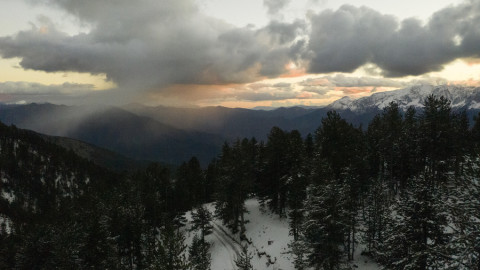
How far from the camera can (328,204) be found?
85.4 feet

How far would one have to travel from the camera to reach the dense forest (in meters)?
20.1

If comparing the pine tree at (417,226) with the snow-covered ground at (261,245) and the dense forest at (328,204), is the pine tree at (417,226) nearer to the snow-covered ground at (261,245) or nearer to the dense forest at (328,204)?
the dense forest at (328,204)

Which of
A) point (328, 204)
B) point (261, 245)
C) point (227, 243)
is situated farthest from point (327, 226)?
point (227, 243)

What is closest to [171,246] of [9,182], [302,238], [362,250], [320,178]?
[302,238]

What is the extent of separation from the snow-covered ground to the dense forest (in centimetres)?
167

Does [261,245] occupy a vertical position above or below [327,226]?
below

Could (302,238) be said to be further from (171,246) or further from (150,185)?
(150,185)

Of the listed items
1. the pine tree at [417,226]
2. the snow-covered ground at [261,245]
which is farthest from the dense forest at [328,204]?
the snow-covered ground at [261,245]

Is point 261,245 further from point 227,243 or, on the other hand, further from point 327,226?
point 327,226

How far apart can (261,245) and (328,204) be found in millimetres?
20305

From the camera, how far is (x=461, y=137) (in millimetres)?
47188

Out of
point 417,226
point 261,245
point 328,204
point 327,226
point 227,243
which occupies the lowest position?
point 227,243

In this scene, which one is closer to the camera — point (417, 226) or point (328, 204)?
point (417, 226)

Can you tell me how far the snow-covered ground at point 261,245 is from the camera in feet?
120
